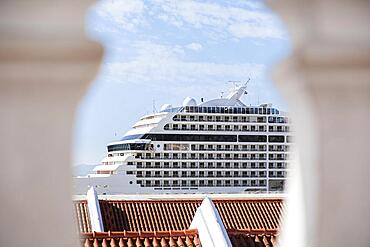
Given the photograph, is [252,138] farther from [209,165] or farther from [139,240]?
[139,240]

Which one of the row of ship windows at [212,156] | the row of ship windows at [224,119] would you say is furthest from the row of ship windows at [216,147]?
the row of ship windows at [224,119]

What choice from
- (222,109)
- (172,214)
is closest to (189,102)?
(222,109)

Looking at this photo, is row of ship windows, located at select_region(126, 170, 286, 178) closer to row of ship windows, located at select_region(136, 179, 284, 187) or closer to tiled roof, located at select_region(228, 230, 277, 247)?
row of ship windows, located at select_region(136, 179, 284, 187)

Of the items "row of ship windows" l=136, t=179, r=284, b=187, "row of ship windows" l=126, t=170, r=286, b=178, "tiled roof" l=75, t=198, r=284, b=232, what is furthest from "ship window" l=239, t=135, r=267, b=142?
"tiled roof" l=75, t=198, r=284, b=232

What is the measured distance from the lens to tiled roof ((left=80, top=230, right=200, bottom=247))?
149 inches
